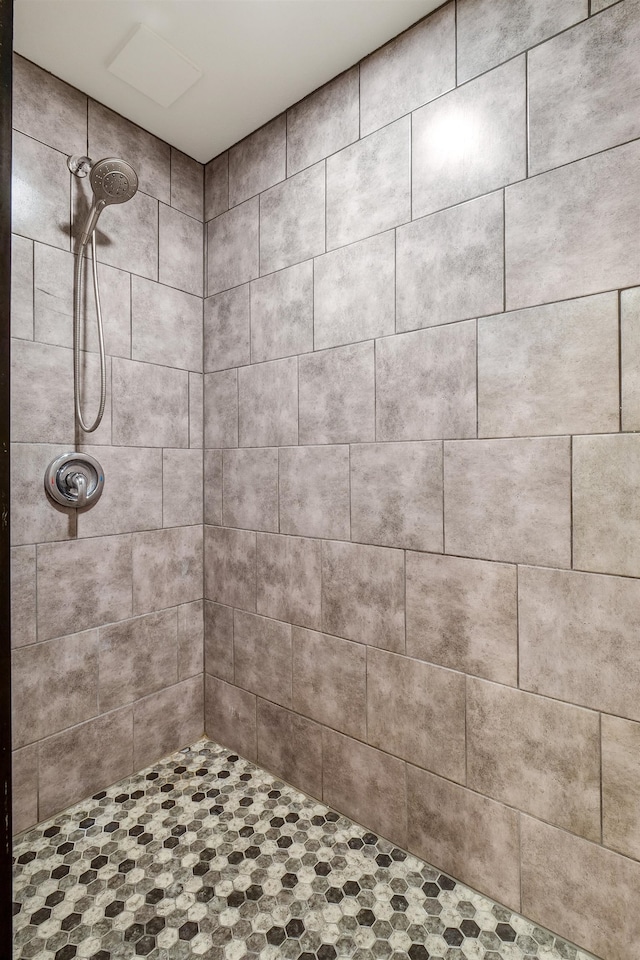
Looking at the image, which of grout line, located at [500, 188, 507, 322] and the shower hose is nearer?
grout line, located at [500, 188, 507, 322]

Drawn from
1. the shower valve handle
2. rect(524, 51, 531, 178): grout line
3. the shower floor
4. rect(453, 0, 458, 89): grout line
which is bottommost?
the shower floor

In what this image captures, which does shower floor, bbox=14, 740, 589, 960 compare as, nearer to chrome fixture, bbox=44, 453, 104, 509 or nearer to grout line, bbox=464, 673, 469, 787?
grout line, bbox=464, 673, 469, 787

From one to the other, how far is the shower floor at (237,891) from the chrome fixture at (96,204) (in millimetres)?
1221

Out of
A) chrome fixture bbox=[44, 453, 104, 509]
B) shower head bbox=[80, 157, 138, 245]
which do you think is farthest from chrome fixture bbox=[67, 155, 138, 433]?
chrome fixture bbox=[44, 453, 104, 509]

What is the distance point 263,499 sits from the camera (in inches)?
71.7

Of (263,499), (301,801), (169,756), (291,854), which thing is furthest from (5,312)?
(169,756)

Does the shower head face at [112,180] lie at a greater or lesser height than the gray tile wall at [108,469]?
greater


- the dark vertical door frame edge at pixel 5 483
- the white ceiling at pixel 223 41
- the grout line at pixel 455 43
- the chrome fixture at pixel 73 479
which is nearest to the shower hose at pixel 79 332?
the chrome fixture at pixel 73 479

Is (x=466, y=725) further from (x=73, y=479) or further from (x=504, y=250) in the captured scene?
(x=73, y=479)

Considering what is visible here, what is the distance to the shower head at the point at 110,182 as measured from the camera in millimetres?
1455

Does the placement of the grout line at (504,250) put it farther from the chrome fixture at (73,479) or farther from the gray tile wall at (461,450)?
the chrome fixture at (73,479)

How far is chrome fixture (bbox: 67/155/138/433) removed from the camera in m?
1.47

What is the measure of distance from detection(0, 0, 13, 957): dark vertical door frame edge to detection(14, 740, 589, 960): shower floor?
83cm

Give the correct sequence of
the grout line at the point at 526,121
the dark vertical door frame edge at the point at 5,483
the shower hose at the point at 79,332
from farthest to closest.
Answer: the shower hose at the point at 79,332
the grout line at the point at 526,121
the dark vertical door frame edge at the point at 5,483
